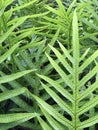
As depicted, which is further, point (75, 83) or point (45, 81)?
point (45, 81)

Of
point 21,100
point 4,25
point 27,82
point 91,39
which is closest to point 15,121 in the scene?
point 21,100

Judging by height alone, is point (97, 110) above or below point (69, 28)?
below

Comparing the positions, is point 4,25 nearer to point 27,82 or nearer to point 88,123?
point 27,82

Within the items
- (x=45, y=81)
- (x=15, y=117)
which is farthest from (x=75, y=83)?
(x=45, y=81)

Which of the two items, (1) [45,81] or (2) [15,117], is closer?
(2) [15,117]


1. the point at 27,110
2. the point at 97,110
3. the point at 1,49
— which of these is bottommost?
the point at 97,110

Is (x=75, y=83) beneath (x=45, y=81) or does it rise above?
above

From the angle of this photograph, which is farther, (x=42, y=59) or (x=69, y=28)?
(x=69, y=28)

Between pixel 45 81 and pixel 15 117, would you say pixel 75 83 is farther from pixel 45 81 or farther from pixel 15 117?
pixel 45 81
